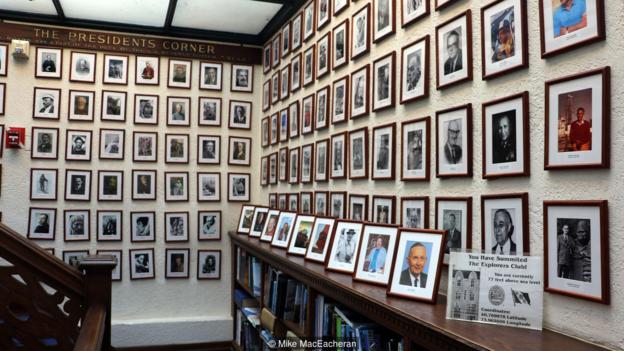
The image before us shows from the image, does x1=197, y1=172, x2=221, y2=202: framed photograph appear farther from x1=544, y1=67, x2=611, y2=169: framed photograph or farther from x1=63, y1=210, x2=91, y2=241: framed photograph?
x1=544, y1=67, x2=611, y2=169: framed photograph

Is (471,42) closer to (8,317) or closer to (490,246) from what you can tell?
(490,246)

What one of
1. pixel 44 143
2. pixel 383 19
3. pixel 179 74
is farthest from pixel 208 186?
pixel 383 19

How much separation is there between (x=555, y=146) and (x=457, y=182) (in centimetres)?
61

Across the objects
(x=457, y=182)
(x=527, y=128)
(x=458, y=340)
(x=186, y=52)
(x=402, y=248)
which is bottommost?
(x=458, y=340)

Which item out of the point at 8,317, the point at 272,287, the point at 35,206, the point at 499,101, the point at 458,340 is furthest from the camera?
the point at 35,206

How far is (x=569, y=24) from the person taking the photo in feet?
5.53

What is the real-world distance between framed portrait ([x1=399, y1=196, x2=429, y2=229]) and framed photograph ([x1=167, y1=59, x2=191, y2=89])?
370cm

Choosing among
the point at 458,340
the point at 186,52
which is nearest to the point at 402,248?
the point at 458,340

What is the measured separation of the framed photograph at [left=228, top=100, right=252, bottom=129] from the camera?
19.0 ft

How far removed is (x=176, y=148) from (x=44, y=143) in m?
1.34

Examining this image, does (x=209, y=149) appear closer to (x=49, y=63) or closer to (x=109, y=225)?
(x=109, y=225)

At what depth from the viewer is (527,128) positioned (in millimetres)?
1867

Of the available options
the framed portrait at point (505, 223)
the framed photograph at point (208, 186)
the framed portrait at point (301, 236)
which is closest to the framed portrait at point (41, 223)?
the framed photograph at point (208, 186)

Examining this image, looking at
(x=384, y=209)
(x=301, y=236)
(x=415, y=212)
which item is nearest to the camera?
(x=415, y=212)
